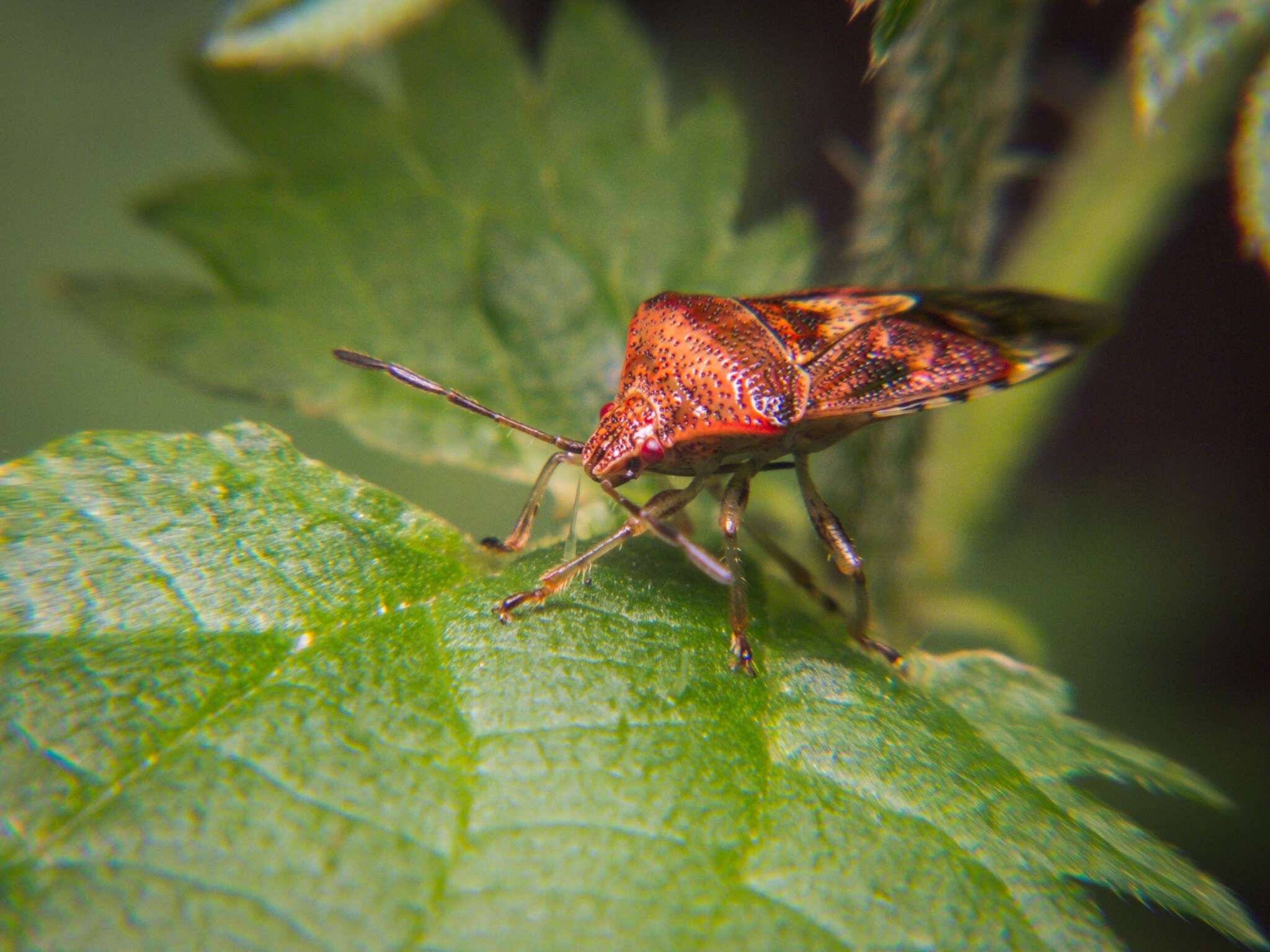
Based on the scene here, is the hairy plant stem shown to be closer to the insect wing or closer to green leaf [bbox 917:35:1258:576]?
the insect wing

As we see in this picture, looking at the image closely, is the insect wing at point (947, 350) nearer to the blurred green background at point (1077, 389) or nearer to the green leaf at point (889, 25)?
the green leaf at point (889, 25)

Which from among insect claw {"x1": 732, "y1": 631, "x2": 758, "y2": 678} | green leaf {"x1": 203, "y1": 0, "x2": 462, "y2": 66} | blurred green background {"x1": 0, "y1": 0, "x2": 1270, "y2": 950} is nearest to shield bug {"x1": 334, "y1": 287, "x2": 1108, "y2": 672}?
insect claw {"x1": 732, "y1": 631, "x2": 758, "y2": 678}

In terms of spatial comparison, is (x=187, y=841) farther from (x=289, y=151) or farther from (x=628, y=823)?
(x=289, y=151)

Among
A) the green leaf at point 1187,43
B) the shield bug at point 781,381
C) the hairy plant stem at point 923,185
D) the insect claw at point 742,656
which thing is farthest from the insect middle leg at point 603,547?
the green leaf at point 1187,43

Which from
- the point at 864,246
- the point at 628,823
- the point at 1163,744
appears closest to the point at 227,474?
the point at 628,823

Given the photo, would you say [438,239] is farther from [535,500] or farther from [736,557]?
[736,557]

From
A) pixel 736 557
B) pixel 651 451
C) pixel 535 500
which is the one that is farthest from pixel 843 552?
pixel 535 500
